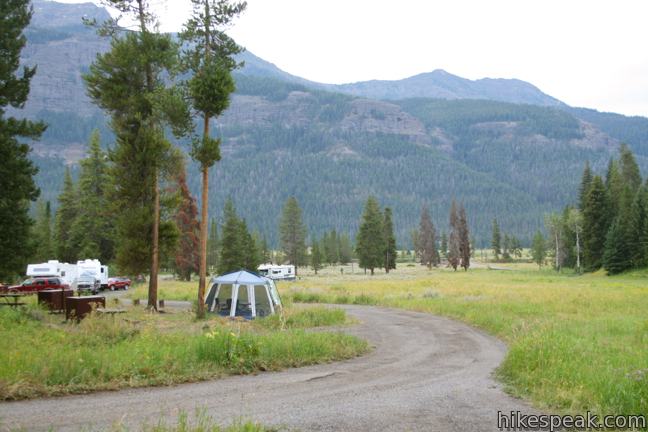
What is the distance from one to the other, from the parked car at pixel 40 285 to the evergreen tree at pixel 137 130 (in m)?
16.2

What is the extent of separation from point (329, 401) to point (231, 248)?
5374cm

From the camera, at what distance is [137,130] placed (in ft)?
88.5

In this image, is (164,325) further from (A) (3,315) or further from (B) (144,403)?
(B) (144,403)

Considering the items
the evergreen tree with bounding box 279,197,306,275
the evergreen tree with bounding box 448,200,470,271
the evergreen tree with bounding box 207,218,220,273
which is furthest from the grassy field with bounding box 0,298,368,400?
the evergreen tree with bounding box 448,200,470,271

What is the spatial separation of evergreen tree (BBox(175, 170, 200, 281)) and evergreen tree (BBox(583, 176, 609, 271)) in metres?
51.1

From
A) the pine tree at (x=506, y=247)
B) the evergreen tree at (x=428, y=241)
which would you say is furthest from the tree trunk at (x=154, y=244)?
the pine tree at (x=506, y=247)

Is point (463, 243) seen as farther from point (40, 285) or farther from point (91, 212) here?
point (40, 285)

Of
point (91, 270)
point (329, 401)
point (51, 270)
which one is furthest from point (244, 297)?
point (91, 270)

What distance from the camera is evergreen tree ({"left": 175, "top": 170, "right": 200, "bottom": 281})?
5129 centimetres

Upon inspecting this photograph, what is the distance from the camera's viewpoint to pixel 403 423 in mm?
8055

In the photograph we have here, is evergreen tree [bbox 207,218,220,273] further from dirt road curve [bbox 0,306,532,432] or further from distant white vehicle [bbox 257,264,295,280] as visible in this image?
dirt road curve [bbox 0,306,532,432]

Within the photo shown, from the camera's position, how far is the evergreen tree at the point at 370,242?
268 ft

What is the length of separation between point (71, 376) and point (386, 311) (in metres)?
19.8

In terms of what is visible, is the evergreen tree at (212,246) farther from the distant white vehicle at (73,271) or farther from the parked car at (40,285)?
the parked car at (40,285)
